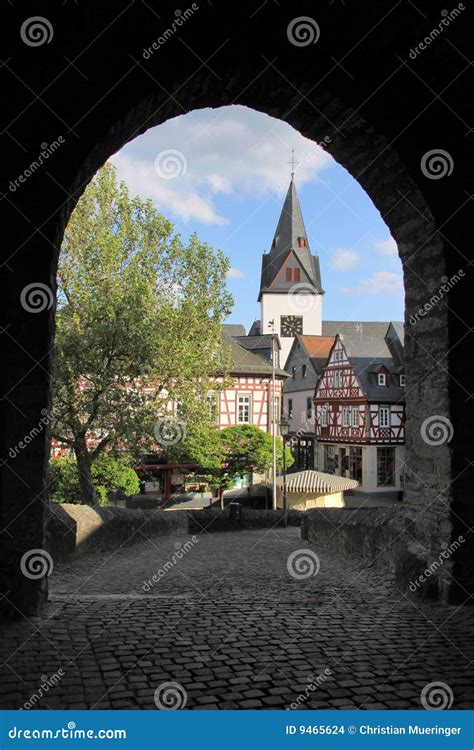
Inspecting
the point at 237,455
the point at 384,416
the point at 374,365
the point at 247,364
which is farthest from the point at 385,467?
the point at 237,455

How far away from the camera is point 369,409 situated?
2780 centimetres

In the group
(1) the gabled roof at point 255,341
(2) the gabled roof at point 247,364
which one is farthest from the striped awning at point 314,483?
(1) the gabled roof at point 255,341

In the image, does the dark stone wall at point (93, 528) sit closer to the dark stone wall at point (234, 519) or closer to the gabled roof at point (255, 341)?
the dark stone wall at point (234, 519)

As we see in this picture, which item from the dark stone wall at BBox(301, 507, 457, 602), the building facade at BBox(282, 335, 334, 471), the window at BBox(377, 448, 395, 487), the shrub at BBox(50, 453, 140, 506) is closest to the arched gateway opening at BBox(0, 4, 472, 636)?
the dark stone wall at BBox(301, 507, 457, 602)

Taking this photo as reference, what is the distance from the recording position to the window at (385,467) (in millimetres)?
27734

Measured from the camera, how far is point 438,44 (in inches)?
164

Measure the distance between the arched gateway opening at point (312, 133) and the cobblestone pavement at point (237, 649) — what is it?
0.50 metres

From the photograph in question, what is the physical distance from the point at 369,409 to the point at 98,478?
14281 mm

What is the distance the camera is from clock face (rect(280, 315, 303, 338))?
47938 mm

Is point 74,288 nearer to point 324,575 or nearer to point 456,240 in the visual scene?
point 324,575

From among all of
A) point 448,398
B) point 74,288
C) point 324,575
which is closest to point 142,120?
point 448,398

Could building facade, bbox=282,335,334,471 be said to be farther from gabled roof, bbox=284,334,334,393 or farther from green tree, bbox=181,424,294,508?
green tree, bbox=181,424,294,508

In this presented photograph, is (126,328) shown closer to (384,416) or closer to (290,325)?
(384,416)

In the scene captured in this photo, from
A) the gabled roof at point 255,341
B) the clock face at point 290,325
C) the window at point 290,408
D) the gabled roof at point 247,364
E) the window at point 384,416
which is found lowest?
the window at point 384,416
